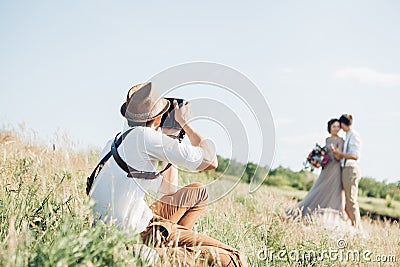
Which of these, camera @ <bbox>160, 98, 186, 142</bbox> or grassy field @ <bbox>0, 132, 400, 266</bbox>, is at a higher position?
camera @ <bbox>160, 98, 186, 142</bbox>

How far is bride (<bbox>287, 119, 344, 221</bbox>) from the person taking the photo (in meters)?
9.91

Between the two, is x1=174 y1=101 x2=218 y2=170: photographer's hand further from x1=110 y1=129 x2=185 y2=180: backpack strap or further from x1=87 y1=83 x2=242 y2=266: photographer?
x1=110 y1=129 x2=185 y2=180: backpack strap

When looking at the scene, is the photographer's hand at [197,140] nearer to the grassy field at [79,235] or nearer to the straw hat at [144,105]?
the straw hat at [144,105]

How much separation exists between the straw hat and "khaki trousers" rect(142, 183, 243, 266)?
2.56 feet

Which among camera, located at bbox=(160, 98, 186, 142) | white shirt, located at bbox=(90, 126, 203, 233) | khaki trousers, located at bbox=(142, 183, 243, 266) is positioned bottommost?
khaki trousers, located at bbox=(142, 183, 243, 266)

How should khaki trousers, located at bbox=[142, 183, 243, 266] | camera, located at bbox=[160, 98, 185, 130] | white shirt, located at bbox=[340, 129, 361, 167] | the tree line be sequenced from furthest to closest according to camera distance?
the tree line < white shirt, located at bbox=[340, 129, 361, 167] < camera, located at bbox=[160, 98, 185, 130] < khaki trousers, located at bbox=[142, 183, 243, 266]

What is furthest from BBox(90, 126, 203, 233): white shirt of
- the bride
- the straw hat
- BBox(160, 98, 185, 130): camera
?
the bride

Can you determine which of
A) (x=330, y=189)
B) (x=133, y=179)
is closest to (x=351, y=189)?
(x=330, y=189)

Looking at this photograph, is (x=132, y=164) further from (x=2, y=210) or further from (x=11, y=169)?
(x=11, y=169)

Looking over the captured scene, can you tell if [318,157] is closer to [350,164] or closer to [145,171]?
[350,164]

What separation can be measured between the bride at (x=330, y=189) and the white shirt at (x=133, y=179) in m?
6.59

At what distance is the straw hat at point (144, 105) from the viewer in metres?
3.82

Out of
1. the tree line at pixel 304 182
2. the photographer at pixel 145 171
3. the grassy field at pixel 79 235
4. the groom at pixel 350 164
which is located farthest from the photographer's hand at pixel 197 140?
the tree line at pixel 304 182

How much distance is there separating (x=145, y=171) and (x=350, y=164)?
7.01 metres
